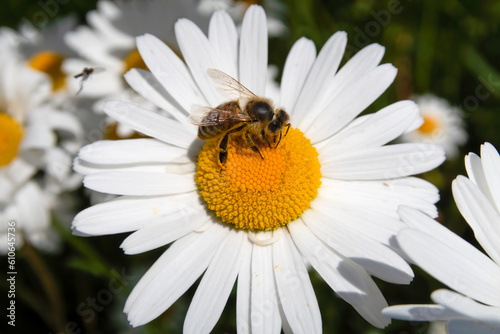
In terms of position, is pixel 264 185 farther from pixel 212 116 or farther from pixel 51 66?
pixel 51 66

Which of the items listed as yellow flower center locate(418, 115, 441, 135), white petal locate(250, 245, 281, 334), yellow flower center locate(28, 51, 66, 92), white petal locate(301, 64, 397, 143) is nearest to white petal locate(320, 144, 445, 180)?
white petal locate(301, 64, 397, 143)

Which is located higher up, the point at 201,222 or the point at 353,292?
the point at 353,292

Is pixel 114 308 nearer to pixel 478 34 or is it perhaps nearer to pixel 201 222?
pixel 201 222

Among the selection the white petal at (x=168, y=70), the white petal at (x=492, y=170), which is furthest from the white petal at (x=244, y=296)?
the white petal at (x=492, y=170)

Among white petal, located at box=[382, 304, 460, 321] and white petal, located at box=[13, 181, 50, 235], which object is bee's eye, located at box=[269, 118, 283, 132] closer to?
white petal, located at box=[382, 304, 460, 321]

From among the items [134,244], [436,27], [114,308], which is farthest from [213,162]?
[436,27]

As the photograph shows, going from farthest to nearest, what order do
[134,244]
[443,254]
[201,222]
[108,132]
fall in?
[108,132] < [201,222] < [134,244] < [443,254]

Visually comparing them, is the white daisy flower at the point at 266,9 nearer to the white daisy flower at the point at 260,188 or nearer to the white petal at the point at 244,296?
the white daisy flower at the point at 260,188
